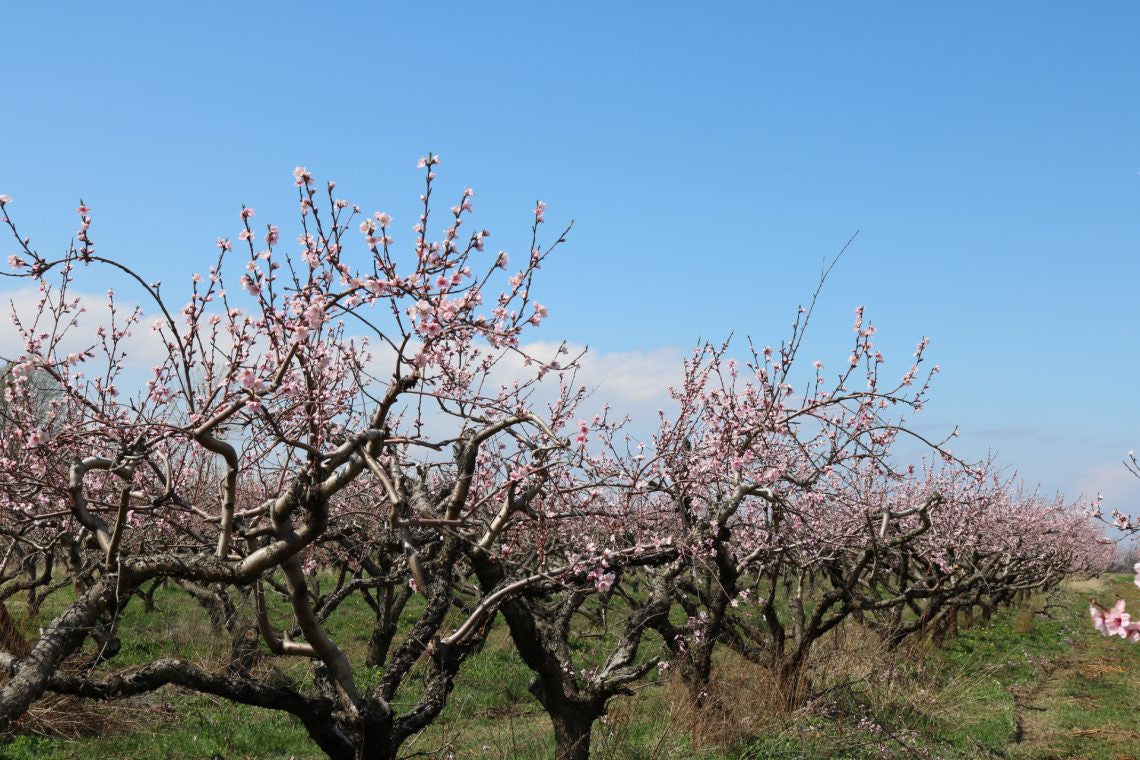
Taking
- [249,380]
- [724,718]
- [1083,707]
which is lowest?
[1083,707]

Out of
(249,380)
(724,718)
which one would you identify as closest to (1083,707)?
(724,718)

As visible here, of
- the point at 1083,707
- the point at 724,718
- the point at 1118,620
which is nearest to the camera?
the point at 1118,620

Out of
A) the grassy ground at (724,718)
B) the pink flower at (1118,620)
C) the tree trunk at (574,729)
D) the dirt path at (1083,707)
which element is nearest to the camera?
the pink flower at (1118,620)

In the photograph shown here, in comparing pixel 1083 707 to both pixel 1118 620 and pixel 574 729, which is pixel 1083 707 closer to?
pixel 574 729

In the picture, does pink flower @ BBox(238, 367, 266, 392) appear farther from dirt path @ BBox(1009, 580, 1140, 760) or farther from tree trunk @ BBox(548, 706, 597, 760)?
dirt path @ BBox(1009, 580, 1140, 760)

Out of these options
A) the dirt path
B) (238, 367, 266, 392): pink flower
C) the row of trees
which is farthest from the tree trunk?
the dirt path

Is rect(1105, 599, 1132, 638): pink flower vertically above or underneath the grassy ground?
above

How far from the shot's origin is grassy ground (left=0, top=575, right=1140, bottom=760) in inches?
355

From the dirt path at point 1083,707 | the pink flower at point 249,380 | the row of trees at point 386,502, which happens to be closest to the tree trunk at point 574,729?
the row of trees at point 386,502

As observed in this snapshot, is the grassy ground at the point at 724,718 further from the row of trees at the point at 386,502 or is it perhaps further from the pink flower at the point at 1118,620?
the pink flower at the point at 1118,620

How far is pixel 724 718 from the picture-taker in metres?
9.46

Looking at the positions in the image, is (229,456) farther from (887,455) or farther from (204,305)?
(887,455)

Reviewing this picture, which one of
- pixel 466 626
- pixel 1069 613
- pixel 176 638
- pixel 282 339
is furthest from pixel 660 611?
pixel 1069 613

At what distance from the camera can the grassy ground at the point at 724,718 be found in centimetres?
902
